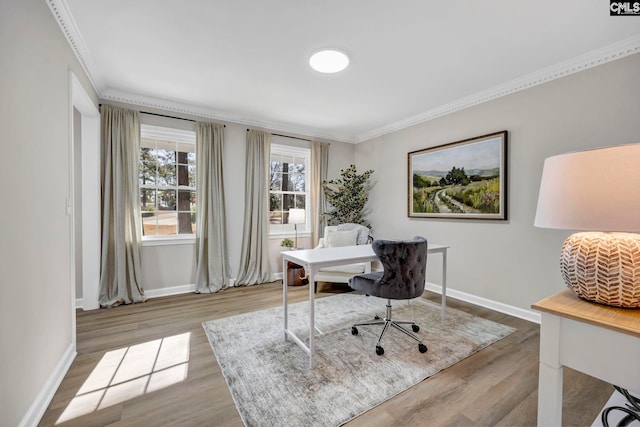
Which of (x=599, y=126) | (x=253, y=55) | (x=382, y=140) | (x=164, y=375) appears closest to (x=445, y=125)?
(x=382, y=140)

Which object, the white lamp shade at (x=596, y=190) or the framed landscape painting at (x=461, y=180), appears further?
the framed landscape painting at (x=461, y=180)

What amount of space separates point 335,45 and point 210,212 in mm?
2720

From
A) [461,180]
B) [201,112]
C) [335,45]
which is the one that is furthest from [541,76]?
[201,112]

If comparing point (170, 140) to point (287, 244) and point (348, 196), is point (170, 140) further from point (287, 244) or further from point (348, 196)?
point (348, 196)

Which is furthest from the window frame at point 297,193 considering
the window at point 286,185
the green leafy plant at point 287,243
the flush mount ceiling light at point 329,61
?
the flush mount ceiling light at point 329,61

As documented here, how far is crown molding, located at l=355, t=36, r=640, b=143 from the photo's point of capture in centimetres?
234

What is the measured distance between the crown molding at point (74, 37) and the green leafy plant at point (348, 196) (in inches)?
132

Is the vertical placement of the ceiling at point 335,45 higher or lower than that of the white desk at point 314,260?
higher

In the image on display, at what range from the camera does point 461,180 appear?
3564 mm

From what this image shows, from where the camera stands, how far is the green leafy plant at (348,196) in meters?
4.94

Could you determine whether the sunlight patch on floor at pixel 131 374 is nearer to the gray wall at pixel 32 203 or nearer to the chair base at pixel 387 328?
the gray wall at pixel 32 203

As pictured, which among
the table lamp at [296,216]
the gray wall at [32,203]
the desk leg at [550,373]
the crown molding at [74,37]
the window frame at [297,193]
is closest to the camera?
the desk leg at [550,373]

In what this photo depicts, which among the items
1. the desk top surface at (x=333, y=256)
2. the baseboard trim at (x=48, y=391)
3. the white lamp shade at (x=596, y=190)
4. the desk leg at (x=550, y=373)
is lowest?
the baseboard trim at (x=48, y=391)

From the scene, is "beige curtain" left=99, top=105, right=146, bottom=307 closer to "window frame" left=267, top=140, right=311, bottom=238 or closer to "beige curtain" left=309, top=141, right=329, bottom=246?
"window frame" left=267, top=140, right=311, bottom=238
